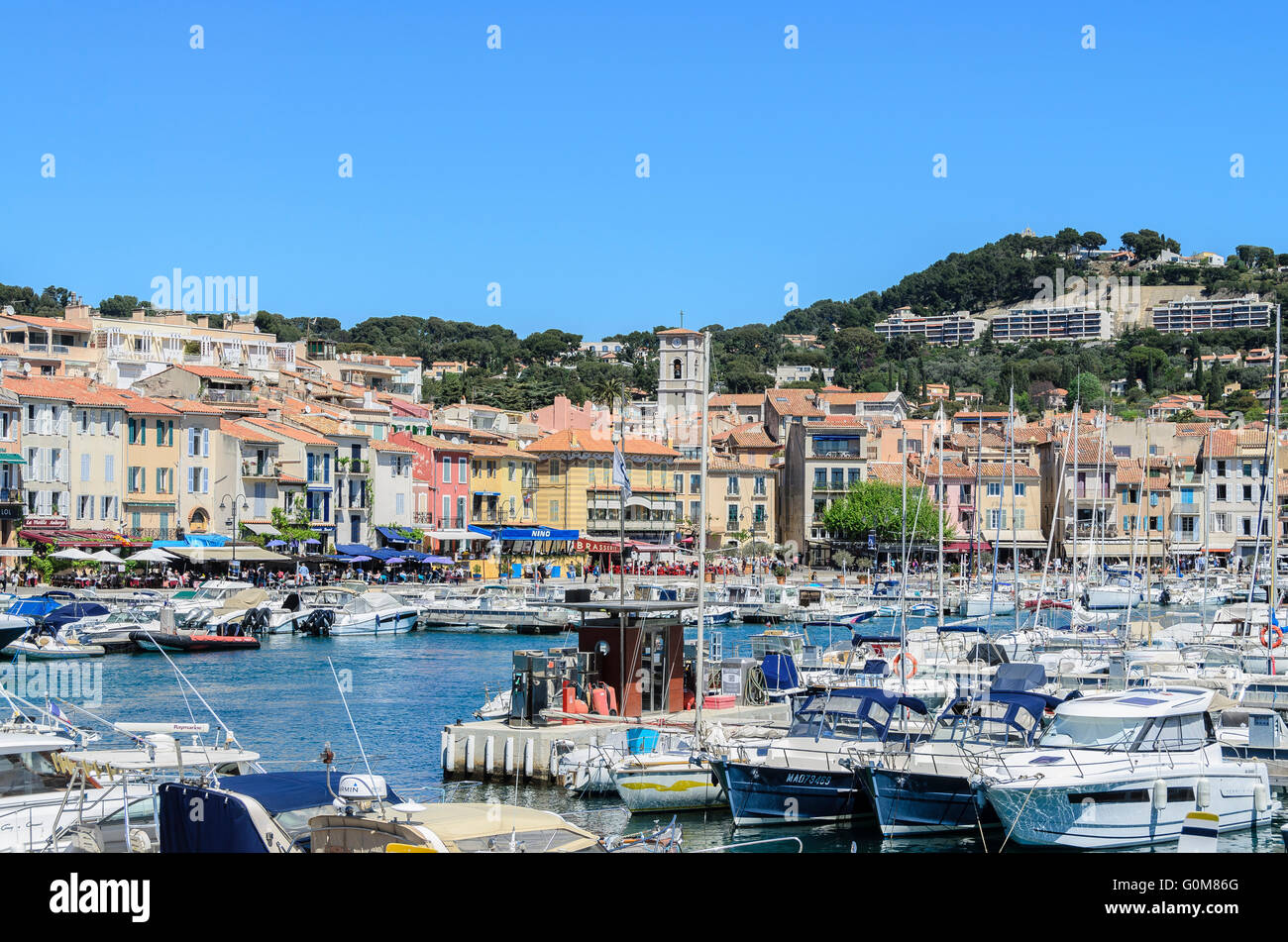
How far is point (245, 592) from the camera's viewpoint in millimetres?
55562

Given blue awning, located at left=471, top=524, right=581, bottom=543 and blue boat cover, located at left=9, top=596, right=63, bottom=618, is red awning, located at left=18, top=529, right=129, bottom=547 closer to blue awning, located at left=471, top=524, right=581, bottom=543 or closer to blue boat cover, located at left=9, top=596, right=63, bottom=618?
blue boat cover, located at left=9, top=596, right=63, bottom=618

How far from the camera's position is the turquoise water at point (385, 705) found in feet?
75.8

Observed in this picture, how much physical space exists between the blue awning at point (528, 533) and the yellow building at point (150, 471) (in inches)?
778

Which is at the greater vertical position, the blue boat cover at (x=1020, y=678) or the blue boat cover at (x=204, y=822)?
the blue boat cover at (x=204, y=822)

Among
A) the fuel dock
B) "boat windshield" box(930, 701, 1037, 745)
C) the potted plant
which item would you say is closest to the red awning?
the fuel dock

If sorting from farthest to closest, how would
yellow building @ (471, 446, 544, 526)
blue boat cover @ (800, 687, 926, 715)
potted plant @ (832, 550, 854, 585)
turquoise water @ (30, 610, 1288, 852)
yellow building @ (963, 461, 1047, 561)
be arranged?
yellow building @ (963, 461, 1047, 561) < potted plant @ (832, 550, 854, 585) < yellow building @ (471, 446, 544, 526) < blue boat cover @ (800, 687, 926, 715) < turquoise water @ (30, 610, 1288, 852)

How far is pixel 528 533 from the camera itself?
278ft

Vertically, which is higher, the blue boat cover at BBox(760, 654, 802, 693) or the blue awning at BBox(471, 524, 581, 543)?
the blue awning at BBox(471, 524, 581, 543)

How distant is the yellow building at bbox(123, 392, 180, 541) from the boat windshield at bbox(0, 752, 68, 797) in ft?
166

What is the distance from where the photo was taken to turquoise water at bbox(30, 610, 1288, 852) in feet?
75.8

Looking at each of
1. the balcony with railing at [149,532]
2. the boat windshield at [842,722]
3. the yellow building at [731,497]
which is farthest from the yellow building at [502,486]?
the boat windshield at [842,722]

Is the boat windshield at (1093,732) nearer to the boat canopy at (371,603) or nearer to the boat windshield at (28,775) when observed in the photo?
the boat windshield at (28,775)

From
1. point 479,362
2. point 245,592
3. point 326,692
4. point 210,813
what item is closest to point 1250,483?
point 245,592
